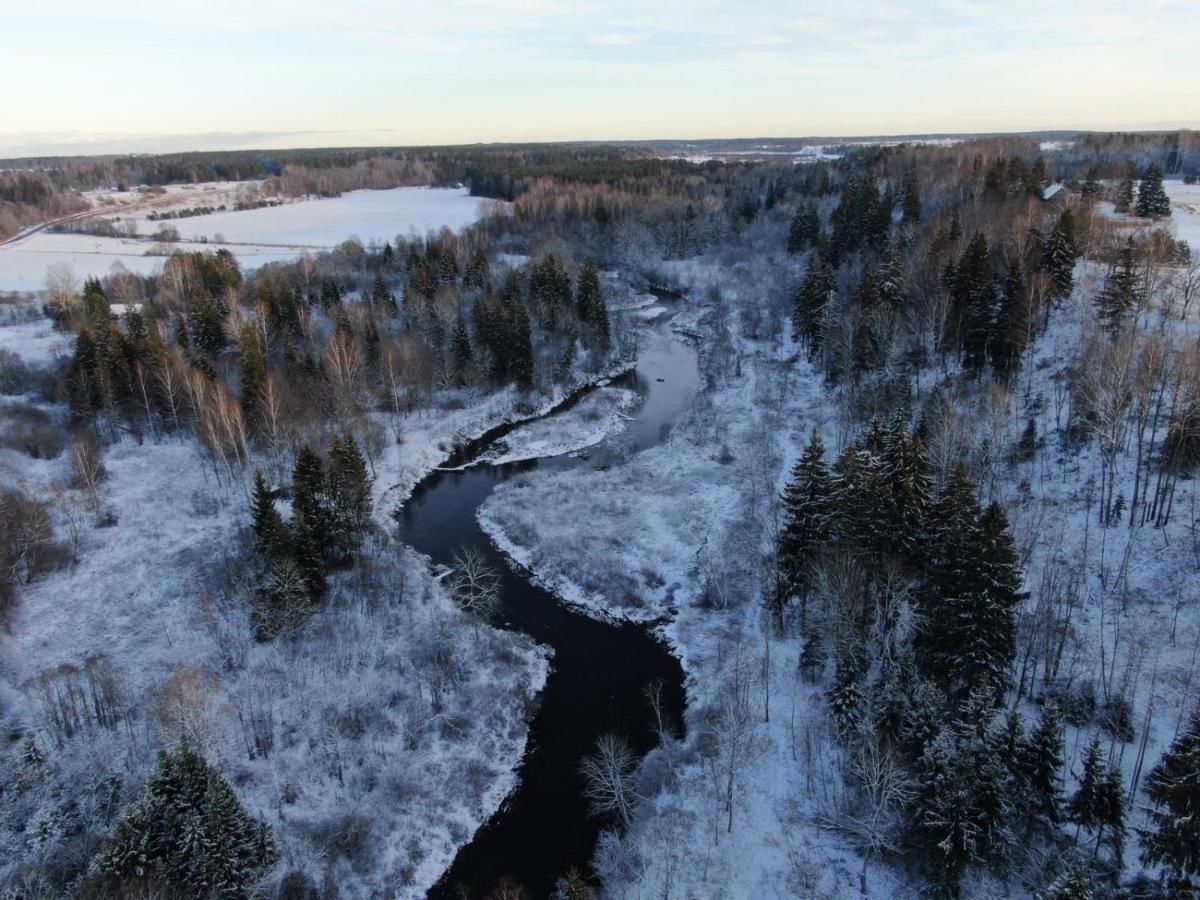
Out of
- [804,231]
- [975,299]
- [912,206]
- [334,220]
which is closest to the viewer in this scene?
[975,299]

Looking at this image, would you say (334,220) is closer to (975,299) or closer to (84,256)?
(84,256)

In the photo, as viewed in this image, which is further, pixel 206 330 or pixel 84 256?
pixel 84 256

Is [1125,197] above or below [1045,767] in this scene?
above

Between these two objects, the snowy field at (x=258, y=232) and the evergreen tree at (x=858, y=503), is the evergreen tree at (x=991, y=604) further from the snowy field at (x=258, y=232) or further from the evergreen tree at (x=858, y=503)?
the snowy field at (x=258, y=232)

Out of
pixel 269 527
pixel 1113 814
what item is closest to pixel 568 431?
pixel 269 527

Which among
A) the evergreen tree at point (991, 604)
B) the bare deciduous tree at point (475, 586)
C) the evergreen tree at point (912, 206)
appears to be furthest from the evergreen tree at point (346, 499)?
the evergreen tree at point (912, 206)

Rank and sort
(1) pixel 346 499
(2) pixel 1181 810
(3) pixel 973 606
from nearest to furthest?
1. (2) pixel 1181 810
2. (3) pixel 973 606
3. (1) pixel 346 499

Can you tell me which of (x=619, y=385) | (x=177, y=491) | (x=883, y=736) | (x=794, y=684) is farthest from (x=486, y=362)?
(x=883, y=736)
